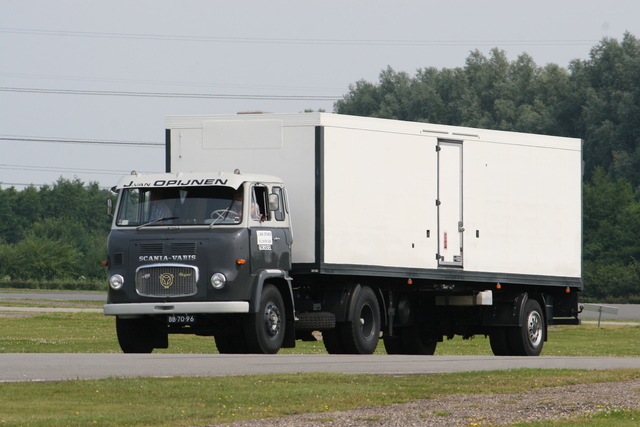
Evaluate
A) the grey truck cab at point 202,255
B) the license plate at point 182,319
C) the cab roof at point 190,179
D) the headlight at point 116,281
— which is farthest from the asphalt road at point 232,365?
the cab roof at point 190,179

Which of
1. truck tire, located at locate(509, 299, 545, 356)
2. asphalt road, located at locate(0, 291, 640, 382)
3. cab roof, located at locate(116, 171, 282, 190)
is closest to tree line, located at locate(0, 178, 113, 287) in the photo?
truck tire, located at locate(509, 299, 545, 356)

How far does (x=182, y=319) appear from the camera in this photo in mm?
17562

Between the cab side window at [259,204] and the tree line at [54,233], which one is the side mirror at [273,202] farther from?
the tree line at [54,233]

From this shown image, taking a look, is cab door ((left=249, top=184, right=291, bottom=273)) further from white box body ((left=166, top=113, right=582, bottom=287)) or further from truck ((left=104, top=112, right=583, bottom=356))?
white box body ((left=166, top=113, right=582, bottom=287))

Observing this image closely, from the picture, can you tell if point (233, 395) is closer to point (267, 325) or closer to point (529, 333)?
point (267, 325)

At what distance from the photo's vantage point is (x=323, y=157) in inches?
733

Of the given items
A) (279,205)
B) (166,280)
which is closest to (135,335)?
(166,280)

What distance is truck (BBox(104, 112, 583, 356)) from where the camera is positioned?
17547 millimetres

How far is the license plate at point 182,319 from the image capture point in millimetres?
17562

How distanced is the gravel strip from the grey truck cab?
589 centimetres

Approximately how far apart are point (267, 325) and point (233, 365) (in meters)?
2.84

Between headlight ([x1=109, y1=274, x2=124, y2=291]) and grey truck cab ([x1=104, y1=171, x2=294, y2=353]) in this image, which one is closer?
grey truck cab ([x1=104, y1=171, x2=294, y2=353])

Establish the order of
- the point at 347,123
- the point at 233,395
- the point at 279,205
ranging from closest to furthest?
1. the point at 233,395
2. the point at 279,205
3. the point at 347,123

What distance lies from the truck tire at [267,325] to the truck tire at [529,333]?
5.32 meters
